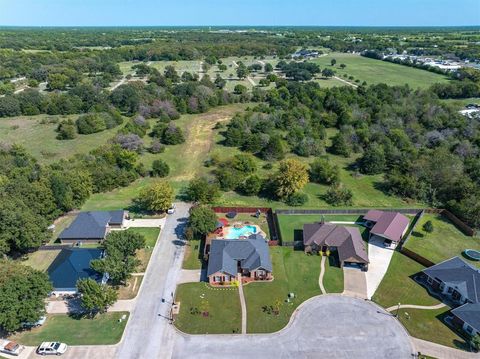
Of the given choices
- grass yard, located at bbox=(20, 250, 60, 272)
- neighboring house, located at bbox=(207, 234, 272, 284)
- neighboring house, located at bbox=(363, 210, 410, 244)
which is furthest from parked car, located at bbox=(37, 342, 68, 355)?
neighboring house, located at bbox=(363, 210, 410, 244)

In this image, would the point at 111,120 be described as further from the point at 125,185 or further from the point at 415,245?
the point at 415,245

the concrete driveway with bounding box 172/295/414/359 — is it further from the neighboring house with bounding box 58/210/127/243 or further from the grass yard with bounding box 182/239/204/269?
the neighboring house with bounding box 58/210/127/243

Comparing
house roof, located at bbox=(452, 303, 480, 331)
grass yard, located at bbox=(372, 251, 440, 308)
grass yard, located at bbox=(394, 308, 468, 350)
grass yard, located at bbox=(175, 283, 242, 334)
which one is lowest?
grass yard, located at bbox=(372, 251, 440, 308)

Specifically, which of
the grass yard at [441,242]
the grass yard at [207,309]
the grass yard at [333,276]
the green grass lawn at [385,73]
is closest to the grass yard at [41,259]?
the grass yard at [207,309]

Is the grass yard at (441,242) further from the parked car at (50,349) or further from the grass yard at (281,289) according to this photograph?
the parked car at (50,349)

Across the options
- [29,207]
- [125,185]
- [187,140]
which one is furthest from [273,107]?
[29,207]
